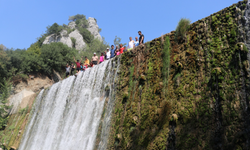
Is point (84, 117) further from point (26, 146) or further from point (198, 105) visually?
point (26, 146)

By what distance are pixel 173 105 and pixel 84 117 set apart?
5004 mm

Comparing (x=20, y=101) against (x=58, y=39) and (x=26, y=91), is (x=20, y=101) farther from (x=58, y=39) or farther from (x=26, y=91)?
(x=58, y=39)

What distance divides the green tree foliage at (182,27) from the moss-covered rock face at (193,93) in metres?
0.20

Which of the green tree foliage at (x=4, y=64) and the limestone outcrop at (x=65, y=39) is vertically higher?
the limestone outcrop at (x=65, y=39)

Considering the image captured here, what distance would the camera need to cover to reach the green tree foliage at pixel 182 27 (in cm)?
690

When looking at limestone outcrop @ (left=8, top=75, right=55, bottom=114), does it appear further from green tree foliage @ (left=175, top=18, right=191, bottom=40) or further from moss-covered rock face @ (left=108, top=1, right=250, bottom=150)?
green tree foliage @ (left=175, top=18, right=191, bottom=40)

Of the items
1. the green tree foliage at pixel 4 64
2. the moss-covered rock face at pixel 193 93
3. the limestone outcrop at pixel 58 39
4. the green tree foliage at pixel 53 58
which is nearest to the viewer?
the moss-covered rock face at pixel 193 93

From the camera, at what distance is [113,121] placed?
837 cm

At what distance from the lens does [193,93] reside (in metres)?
5.88

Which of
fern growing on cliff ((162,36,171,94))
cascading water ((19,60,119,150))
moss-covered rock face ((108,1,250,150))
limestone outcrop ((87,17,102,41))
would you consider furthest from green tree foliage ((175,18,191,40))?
limestone outcrop ((87,17,102,41))

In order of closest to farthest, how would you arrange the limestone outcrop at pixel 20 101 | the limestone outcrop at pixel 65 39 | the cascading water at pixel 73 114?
the cascading water at pixel 73 114 < the limestone outcrop at pixel 20 101 < the limestone outcrop at pixel 65 39

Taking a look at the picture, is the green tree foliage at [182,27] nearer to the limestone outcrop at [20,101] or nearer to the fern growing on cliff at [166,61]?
the fern growing on cliff at [166,61]

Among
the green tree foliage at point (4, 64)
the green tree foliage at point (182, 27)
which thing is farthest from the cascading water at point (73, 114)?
the green tree foliage at point (4, 64)

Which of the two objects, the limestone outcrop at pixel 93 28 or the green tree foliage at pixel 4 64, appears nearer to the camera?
the green tree foliage at pixel 4 64
